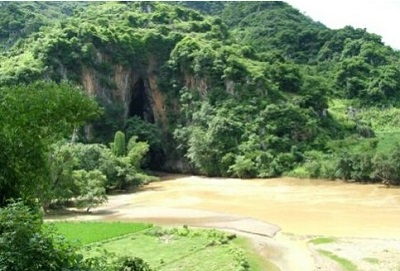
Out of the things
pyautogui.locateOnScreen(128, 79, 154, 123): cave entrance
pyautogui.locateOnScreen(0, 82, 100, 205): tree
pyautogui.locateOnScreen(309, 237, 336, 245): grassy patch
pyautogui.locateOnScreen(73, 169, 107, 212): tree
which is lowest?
pyautogui.locateOnScreen(309, 237, 336, 245): grassy patch

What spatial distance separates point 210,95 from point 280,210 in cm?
3030

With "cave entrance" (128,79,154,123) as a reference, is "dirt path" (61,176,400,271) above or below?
below

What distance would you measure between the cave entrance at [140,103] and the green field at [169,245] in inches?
1642

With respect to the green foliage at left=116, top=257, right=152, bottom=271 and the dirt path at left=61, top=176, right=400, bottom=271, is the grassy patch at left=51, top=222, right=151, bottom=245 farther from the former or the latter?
the green foliage at left=116, top=257, right=152, bottom=271

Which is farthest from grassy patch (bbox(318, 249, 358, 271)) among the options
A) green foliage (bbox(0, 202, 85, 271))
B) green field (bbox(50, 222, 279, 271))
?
green foliage (bbox(0, 202, 85, 271))

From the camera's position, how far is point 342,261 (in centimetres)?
2334

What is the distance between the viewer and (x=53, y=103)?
73.4 ft

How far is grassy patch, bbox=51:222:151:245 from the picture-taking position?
89.3ft

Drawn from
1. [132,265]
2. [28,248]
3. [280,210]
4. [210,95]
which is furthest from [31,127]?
[210,95]

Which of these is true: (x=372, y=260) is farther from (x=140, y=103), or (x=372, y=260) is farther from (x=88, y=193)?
(x=140, y=103)

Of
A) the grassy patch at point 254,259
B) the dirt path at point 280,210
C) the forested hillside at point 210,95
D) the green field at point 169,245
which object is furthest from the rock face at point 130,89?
the grassy patch at point 254,259

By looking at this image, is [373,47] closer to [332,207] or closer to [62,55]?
[62,55]

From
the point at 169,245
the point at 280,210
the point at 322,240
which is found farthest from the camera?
the point at 280,210

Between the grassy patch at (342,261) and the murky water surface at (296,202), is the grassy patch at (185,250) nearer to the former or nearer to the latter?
the grassy patch at (342,261)
